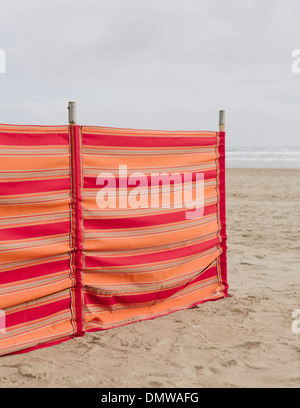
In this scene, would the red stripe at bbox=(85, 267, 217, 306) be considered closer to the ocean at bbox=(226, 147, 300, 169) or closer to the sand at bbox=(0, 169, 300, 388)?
the sand at bbox=(0, 169, 300, 388)

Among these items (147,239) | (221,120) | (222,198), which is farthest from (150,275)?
(221,120)

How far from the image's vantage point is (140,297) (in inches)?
166

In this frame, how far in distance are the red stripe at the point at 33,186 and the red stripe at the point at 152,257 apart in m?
0.61

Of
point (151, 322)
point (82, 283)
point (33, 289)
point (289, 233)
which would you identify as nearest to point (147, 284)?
point (151, 322)

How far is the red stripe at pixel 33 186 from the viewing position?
3379mm

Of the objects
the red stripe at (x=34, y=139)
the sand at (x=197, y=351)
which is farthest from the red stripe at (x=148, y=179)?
the sand at (x=197, y=351)

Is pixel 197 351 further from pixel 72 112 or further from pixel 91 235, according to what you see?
pixel 72 112

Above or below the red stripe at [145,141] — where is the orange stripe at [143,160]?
below

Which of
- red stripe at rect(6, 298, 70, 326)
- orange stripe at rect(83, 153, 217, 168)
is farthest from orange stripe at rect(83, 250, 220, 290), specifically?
orange stripe at rect(83, 153, 217, 168)

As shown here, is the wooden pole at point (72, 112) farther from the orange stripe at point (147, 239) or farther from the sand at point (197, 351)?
the sand at point (197, 351)

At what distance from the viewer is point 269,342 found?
12.3 ft

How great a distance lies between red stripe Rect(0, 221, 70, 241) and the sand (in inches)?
33.0
